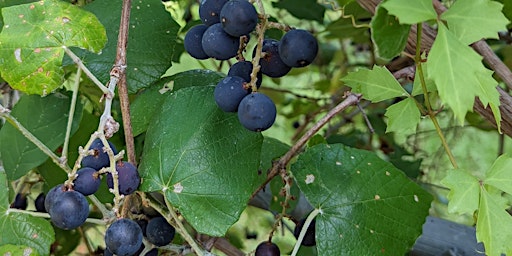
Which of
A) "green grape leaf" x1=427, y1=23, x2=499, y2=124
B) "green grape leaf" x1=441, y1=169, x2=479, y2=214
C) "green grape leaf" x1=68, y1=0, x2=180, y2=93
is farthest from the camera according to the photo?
"green grape leaf" x1=68, y1=0, x2=180, y2=93

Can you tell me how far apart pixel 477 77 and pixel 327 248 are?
1.00 feet

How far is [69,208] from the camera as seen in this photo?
69 cm

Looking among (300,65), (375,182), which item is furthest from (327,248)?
(300,65)

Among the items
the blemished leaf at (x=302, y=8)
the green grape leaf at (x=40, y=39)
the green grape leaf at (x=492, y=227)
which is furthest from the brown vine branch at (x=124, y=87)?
the blemished leaf at (x=302, y=8)

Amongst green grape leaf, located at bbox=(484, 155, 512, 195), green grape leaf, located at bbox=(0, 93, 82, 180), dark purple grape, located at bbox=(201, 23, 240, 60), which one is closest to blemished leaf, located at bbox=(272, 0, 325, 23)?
green grape leaf, located at bbox=(0, 93, 82, 180)

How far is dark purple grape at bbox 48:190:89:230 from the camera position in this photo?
70cm

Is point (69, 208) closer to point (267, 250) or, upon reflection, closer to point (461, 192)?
point (267, 250)

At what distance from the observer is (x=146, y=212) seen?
0.89 meters

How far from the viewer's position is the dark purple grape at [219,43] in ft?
2.50

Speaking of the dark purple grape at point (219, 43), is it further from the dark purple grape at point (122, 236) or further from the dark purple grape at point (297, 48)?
the dark purple grape at point (122, 236)

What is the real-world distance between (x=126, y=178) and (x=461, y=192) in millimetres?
345

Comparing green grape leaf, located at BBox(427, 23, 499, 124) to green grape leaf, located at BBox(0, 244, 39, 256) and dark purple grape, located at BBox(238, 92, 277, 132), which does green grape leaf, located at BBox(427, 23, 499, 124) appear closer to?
dark purple grape, located at BBox(238, 92, 277, 132)

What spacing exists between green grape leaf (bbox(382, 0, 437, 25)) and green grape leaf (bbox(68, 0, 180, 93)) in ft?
1.44

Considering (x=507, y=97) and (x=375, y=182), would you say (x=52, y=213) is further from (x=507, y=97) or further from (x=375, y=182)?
(x=507, y=97)
